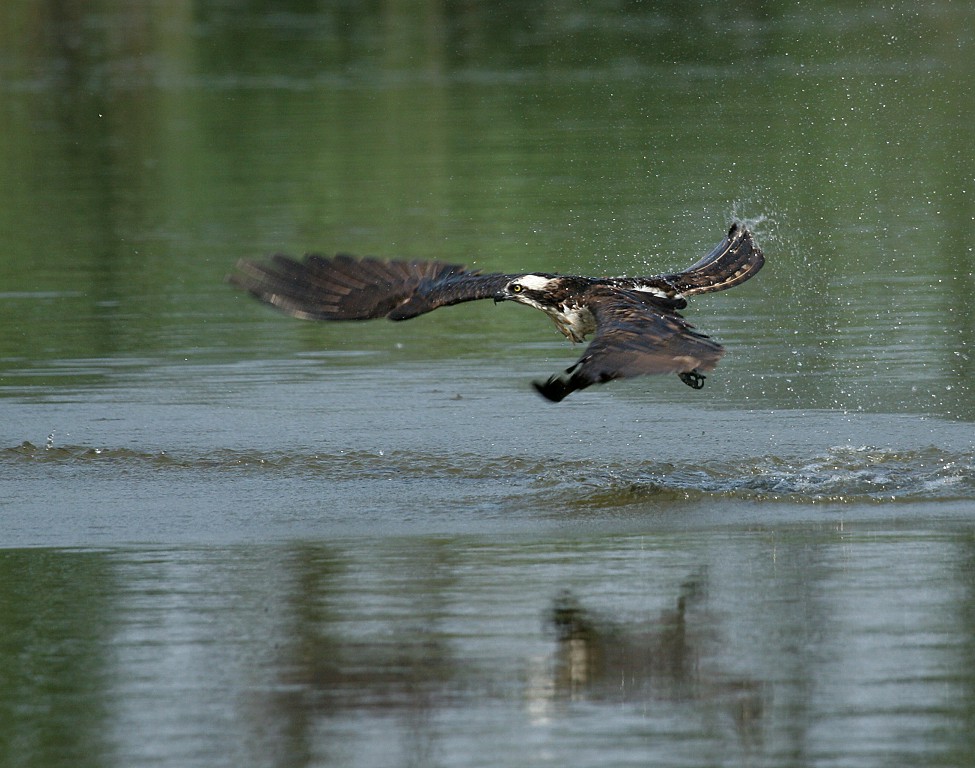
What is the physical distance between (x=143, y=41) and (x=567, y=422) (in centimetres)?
3297

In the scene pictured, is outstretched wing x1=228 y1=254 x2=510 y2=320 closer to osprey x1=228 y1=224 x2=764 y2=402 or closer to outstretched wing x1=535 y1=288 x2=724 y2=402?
osprey x1=228 y1=224 x2=764 y2=402

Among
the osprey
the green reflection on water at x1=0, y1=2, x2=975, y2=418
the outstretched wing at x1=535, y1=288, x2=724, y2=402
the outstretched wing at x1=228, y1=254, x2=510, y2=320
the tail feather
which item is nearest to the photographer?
the outstretched wing at x1=535, y1=288, x2=724, y2=402

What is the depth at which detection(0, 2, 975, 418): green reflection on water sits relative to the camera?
1436 centimetres

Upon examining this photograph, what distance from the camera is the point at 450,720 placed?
6.29 meters

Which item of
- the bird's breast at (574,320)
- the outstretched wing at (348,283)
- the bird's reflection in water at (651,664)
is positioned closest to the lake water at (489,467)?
the bird's reflection in water at (651,664)

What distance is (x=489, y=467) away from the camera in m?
10.5

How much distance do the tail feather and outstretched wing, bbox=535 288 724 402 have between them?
4.21 ft

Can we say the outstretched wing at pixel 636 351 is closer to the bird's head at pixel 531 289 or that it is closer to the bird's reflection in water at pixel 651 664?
the bird's head at pixel 531 289

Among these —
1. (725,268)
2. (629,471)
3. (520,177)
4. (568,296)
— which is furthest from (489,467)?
(520,177)

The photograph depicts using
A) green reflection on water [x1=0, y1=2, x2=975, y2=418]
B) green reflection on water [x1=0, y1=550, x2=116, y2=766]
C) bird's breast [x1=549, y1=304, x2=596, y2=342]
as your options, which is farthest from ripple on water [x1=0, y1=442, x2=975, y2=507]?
green reflection on water [x1=0, y1=550, x2=116, y2=766]

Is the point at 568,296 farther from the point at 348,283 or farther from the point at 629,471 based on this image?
the point at 348,283

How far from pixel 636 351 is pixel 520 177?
1378cm

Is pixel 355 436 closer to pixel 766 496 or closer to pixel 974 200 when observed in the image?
pixel 766 496

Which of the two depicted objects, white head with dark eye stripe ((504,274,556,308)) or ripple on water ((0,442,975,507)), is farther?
white head with dark eye stripe ((504,274,556,308))
